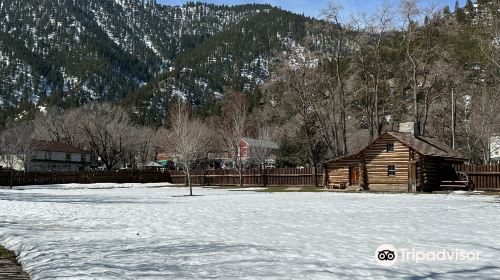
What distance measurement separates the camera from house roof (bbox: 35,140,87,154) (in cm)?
8944

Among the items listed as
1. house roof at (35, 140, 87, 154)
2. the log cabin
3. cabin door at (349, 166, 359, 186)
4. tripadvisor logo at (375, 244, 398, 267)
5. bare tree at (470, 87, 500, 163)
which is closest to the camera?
tripadvisor logo at (375, 244, 398, 267)

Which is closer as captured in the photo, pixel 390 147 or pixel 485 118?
pixel 390 147

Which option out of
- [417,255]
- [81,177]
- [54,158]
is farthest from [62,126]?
[417,255]

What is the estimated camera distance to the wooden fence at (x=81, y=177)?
6259 cm

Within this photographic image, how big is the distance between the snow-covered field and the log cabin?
21549 millimetres

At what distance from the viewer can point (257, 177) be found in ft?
185

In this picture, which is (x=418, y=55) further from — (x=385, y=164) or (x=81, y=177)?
(x=81, y=177)

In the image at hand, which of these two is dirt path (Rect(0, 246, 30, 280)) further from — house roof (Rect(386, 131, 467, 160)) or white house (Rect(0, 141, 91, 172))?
white house (Rect(0, 141, 91, 172))

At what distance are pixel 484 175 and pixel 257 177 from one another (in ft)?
80.9

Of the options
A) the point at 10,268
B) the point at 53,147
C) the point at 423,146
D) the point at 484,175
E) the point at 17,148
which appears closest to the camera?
the point at 10,268

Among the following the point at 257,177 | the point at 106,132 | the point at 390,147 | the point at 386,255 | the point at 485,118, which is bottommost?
the point at 386,255

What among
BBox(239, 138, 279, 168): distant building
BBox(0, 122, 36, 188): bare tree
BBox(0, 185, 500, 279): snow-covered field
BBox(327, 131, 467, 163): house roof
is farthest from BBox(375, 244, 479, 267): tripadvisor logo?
BBox(0, 122, 36, 188): bare tree

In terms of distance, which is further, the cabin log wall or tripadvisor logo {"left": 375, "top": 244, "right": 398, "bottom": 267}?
the cabin log wall

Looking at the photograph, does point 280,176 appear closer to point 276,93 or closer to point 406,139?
point 276,93
